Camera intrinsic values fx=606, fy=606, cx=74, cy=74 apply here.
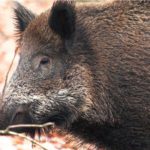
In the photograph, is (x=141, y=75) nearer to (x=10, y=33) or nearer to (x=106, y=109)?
(x=106, y=109)

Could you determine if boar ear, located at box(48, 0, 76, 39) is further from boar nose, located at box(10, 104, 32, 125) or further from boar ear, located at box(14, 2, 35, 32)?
boar nose, located at box(10, 104, 32, 125)

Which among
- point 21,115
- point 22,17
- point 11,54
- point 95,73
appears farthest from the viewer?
point 11,54

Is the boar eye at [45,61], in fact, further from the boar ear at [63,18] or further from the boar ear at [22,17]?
the boar ear at [22,17]

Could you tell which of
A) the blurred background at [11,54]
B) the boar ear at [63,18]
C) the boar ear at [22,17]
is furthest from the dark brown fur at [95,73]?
the blurred background at [11,54]

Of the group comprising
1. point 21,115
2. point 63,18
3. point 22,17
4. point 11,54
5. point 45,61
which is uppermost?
point 11,54

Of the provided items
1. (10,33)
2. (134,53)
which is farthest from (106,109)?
(10,33)

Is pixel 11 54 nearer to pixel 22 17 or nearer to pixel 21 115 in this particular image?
pixel 22 17

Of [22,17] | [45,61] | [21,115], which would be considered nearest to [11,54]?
[22,17]
